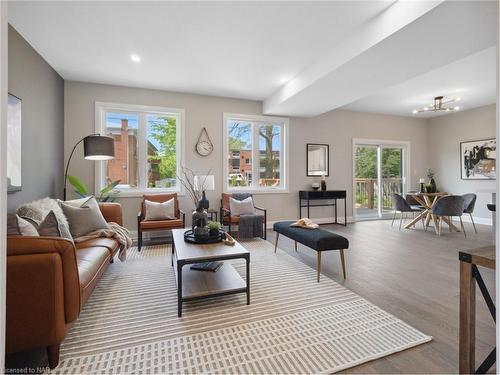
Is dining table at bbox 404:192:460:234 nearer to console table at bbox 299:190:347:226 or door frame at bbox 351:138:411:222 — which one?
door frame at bbox 351:138:411:222

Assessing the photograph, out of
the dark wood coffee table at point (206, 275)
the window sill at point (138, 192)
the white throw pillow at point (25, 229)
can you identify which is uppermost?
the window sill at point (138, 192)

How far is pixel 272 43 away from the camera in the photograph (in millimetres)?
3113

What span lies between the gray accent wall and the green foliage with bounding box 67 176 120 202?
280 millimetres

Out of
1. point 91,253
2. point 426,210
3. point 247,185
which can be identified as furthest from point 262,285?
point 426,210

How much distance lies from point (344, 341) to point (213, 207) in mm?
3753

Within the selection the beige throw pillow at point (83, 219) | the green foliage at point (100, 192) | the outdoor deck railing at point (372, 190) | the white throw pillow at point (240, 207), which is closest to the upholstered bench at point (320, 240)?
the white throw pillow at point (240, 207)

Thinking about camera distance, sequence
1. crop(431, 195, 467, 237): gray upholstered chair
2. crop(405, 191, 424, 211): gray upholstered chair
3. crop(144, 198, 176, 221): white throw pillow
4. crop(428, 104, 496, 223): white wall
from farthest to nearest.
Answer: crop(428, 104, 496, 223): white wall < crop(405, 191, 424, 211): gray upholstered chair < crop(431, 195, 467, 237): gray upholstered chair < crop(144, 198, 176, 221): white throw pillow

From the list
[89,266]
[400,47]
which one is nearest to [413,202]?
[400,47]

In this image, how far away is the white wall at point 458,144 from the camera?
591 centimetres

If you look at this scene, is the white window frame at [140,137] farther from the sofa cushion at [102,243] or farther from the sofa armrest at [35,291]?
the sofa armrest at [35,291]

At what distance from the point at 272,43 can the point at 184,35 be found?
106 cm

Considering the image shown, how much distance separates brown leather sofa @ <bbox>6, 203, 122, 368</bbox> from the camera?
4.33 feet

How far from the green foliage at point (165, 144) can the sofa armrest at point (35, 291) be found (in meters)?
3.54

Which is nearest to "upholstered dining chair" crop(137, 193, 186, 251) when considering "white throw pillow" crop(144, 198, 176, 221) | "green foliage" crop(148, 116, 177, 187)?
"white throw pillow" crop(144, 198, 176, 221)
